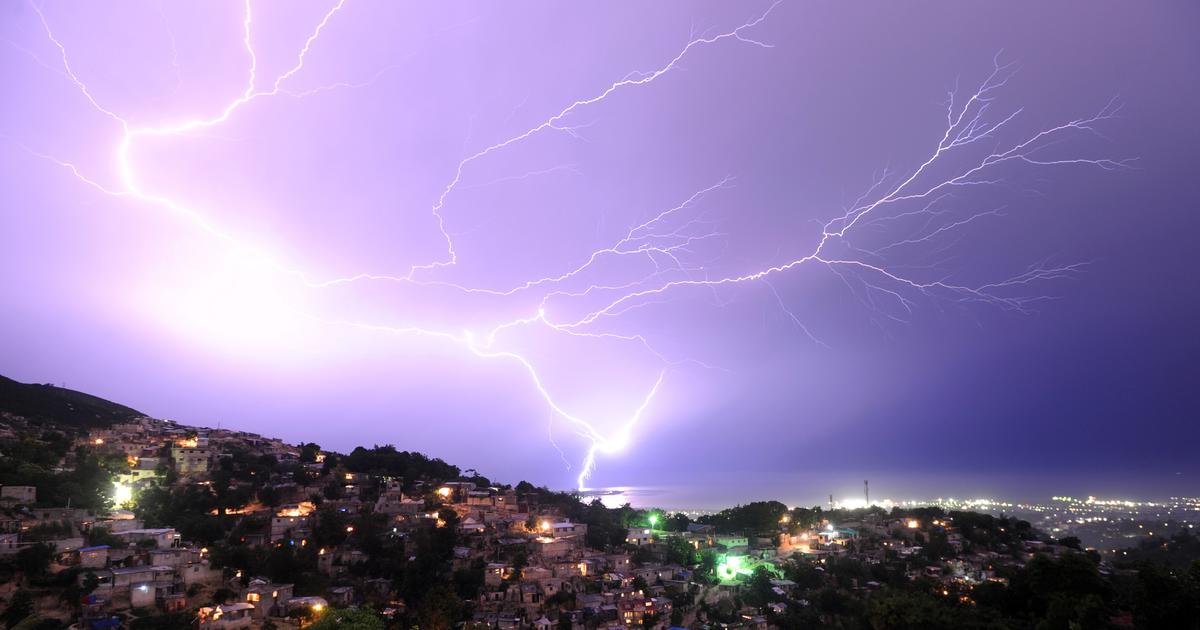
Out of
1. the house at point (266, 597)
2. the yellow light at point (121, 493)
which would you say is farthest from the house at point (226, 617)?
the yellow light at point (121, 493)

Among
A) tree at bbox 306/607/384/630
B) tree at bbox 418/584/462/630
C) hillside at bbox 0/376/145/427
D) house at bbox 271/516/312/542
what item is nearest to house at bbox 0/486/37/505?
house at bbox 271/516/312/542

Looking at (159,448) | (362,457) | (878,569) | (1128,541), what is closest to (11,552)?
(159,448)

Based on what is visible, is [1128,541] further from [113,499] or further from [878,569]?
[113,499]

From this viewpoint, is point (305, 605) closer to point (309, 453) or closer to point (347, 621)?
point (347, 621)

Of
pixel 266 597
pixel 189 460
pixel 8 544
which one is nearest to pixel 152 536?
pixel 8 544

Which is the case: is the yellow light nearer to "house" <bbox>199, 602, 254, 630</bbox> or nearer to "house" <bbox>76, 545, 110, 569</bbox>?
"house" <bbox>76, 545, 110, 569</bbox>

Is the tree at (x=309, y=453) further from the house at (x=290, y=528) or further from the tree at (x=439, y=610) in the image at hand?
the tree at (x=439, y=610)

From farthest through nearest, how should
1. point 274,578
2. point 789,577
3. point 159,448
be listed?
point 159,448 → point 789,577 → point 274,578
